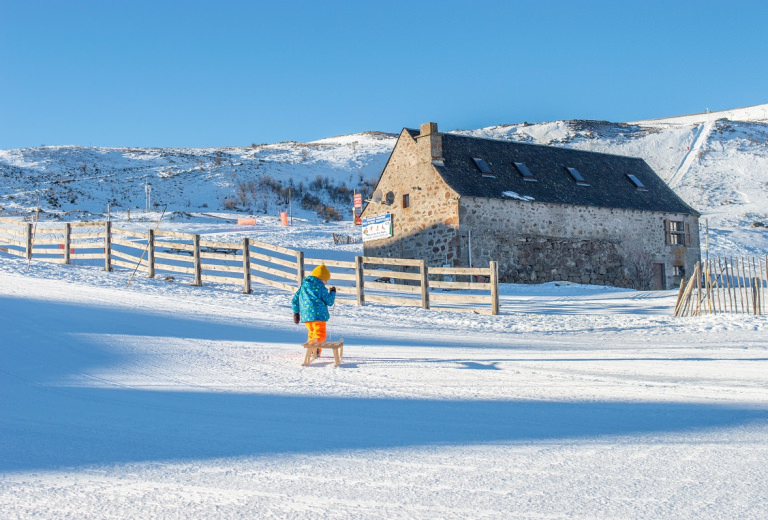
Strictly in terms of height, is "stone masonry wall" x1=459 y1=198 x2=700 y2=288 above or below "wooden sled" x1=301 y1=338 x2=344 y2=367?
above

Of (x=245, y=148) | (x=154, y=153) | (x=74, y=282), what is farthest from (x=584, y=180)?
(x=245, y=148)

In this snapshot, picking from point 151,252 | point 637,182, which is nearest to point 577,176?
point 637,182

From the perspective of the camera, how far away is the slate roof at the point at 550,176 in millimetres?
27344

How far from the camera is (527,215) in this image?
27.3 m

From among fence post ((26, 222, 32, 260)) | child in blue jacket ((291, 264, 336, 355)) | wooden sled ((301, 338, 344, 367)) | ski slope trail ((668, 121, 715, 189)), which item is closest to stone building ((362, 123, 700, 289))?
fence post ((26, 222, 32, 260))

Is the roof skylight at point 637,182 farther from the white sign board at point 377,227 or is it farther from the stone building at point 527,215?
the white sign board at point 377,227

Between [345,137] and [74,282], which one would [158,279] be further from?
[345,137]

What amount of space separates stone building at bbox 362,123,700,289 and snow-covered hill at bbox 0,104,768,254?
492 inches

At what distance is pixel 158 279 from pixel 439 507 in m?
17.2

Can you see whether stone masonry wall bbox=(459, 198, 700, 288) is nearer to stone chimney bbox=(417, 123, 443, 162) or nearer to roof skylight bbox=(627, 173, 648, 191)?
roof skylight bbox=(627, 173, 648, 191)

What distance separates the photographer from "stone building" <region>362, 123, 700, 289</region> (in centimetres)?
2655

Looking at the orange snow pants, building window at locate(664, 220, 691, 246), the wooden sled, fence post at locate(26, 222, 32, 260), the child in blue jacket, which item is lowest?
the wooden sled

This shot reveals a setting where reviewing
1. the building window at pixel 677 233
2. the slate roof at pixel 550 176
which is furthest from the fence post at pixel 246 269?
the building window at pixel 677 233

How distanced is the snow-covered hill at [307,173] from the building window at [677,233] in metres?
10.5
